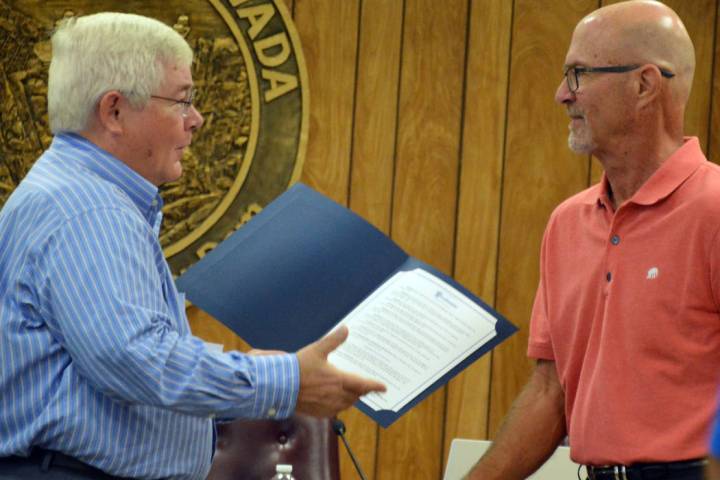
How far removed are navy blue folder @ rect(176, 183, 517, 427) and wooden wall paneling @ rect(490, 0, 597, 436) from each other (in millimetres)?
1671

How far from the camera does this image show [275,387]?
230 cm

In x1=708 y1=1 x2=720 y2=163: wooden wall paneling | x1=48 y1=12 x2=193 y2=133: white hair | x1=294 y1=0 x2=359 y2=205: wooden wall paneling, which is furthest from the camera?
x1=294 y1=0 x2=359 y2=205: wooden wall paneling

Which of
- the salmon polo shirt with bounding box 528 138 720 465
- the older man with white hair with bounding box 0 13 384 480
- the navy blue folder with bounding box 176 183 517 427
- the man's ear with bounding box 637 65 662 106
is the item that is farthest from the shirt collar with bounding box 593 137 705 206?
the older man with white hair with bounding box 0 13 384 480

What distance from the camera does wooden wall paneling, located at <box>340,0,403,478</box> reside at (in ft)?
14.3

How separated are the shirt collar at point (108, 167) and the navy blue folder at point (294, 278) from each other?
232 millimetres

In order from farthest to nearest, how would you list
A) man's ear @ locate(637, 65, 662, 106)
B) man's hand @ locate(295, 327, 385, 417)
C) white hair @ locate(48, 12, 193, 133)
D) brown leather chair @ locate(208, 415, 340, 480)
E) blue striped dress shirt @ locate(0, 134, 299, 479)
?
1. brown leather chair @ locate(208, 415, 340, 480)
2. man's ear @ locate(637, 65, 662, 106)
3. white hair @ locate(48, 12, 193, 133)
4. man's hand @ locate(295, 327, 385, 417)
5. blue striped dress shirt @ locate(0, 134, 299, 479)

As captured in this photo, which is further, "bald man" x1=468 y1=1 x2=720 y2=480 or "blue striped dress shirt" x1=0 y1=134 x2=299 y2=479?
"bald man" x1=468 y1=1 x2=720 y2=480

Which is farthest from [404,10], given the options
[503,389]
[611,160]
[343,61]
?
[611,160]

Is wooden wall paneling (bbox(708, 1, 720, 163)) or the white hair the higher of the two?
the white hair

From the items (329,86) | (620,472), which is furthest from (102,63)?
(329,86)

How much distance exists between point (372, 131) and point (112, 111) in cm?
198

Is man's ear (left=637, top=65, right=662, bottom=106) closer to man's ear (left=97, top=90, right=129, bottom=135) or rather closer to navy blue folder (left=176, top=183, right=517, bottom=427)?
navy blue folder (left=176, top=183, right=517, bottom=427)

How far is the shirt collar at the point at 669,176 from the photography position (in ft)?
8.54

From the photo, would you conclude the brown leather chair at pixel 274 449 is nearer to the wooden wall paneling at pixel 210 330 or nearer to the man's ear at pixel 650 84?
the wooden wall paneling at pixel 210 330
